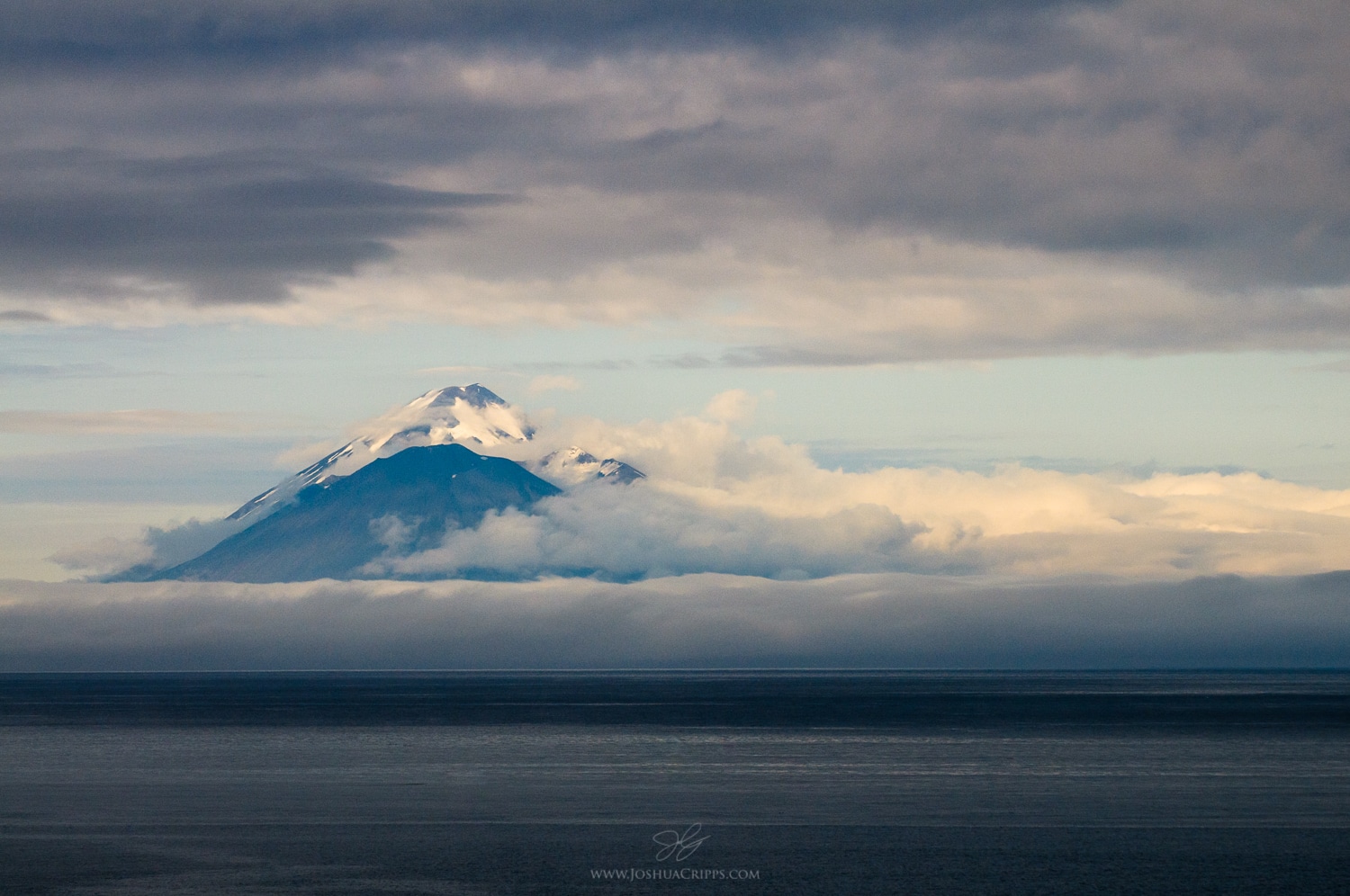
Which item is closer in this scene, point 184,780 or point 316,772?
point 184,780

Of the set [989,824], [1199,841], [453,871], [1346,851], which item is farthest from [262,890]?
[1346,851]

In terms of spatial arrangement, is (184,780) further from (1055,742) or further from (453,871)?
(1055,742)

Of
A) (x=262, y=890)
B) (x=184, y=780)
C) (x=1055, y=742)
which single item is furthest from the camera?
(x=1055, y=742)

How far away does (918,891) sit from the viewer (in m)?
59.6

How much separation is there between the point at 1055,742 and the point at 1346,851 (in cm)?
9012

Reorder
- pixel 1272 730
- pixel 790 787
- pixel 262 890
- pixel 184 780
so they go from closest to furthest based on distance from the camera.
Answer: pixel 262 890
pixel 790 787
pixel 184 780
pixel 1272 730

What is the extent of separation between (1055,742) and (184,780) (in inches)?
3793
